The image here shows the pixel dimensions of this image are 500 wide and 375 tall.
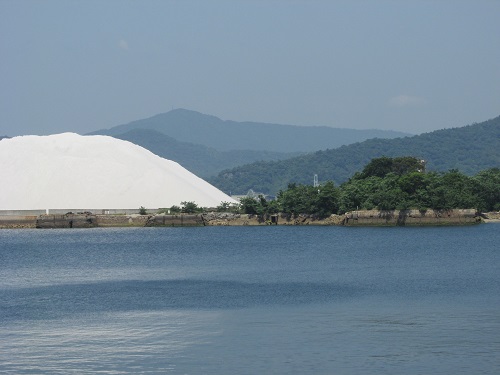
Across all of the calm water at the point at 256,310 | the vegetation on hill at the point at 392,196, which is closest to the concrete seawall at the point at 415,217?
the vegetation on hill at the point at 392,196

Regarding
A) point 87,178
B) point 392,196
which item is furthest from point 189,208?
point 392,196

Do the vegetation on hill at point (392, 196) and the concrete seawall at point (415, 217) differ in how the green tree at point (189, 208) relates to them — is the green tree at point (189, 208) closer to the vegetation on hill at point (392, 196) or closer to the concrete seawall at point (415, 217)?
the vegetation on hill at point (392, 196)

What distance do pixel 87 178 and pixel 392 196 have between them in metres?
36.8

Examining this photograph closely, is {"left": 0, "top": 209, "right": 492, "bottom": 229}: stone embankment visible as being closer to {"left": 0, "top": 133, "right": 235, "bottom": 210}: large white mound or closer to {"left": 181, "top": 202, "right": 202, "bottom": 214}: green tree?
{"left": 181, "top": 202, "right": 202, "bottom": 214}: green tree

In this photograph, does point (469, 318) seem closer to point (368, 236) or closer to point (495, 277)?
point (495, 277)

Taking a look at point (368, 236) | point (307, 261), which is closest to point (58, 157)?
point (368, 236)

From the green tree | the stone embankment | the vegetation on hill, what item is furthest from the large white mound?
the vegetation on hill

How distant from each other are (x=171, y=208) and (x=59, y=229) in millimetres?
11074

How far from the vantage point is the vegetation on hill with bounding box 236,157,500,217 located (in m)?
87.1

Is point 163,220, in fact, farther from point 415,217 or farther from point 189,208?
Result: point 415,217

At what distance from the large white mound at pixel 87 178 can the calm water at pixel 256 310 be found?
1615 inches

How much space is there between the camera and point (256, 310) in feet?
109

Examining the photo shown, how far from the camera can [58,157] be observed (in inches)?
4466

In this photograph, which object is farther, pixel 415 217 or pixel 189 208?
pixel 189 208
